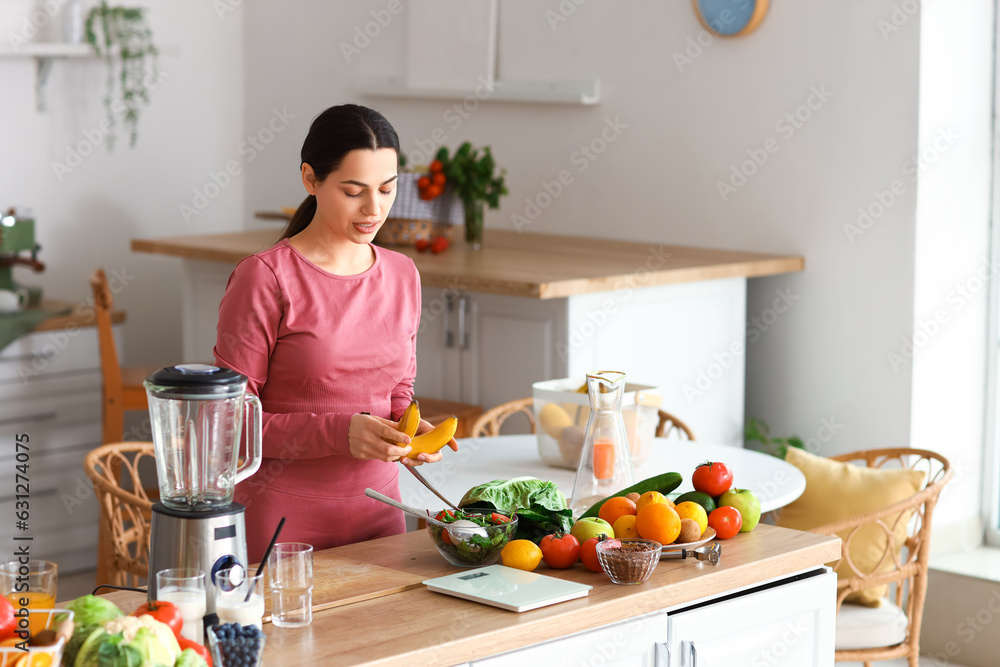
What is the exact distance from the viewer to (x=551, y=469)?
103 inches

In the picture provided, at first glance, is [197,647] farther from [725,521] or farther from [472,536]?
[725,521]

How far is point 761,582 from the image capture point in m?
1.68

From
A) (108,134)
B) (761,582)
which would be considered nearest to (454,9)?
(108,134)

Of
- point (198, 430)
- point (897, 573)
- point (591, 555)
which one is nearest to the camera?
point (198, 430)

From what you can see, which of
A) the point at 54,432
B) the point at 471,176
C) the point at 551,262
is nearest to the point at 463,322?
the point at 551,262

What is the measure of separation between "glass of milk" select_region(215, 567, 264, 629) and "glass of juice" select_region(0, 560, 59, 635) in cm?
18

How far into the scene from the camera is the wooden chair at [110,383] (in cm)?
383

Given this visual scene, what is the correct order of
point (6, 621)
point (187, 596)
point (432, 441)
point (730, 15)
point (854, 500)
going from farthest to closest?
point (730, 15) < point (854, 500) < point (432, 441) < point (187, 596) < point (6, 621)

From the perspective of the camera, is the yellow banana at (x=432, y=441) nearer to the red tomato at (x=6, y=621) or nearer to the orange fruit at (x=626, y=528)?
the orange fruit at (x=626, y=528)

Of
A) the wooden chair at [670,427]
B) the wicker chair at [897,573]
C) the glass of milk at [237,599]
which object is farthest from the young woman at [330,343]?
the wooden chair at [670,427]

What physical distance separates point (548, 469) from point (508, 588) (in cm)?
109

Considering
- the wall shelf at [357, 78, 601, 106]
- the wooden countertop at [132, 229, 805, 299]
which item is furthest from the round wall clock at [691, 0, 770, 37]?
the wooden countertop at [132, 229, 805, 299]

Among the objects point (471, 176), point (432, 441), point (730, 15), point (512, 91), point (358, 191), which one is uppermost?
point (730, 15)

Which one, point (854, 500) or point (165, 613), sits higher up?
point (165, 613)
